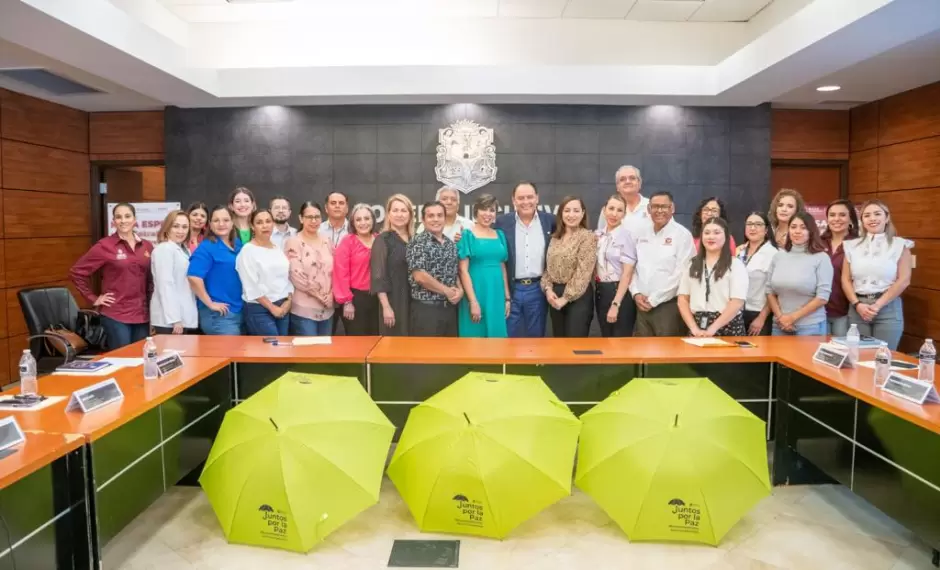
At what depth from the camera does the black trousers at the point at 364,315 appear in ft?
15.8

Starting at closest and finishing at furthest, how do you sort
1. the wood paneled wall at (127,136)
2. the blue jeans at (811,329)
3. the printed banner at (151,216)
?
the blue jeans at (811,329) < the printed banner at (151,216) < the wood paneled wall at (127,136)

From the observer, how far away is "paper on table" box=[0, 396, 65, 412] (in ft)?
8.07

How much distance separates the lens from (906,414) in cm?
240

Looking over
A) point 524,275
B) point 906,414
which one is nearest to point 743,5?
point 524,275

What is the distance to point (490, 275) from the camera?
4598 mm

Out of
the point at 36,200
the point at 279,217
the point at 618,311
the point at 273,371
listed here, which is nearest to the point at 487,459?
the point at 273,371

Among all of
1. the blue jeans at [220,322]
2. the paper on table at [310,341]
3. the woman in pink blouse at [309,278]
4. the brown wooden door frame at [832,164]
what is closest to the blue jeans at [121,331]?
the blue jeans at [220,322]

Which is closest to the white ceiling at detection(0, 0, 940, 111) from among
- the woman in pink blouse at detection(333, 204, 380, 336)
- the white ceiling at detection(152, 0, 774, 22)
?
the white ceiling at detection(152, 0, 774, 22)

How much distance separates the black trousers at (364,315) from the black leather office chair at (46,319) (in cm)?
204

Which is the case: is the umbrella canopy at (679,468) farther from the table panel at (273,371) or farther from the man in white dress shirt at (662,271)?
the man in white dress shirt at (662,271)

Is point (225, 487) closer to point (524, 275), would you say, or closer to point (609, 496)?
point (609, 496)

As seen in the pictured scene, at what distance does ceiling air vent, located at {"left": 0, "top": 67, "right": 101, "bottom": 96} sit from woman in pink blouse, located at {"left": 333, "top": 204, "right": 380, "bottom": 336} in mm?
3476

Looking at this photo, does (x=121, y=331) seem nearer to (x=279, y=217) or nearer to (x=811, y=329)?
(x=279, y=217)

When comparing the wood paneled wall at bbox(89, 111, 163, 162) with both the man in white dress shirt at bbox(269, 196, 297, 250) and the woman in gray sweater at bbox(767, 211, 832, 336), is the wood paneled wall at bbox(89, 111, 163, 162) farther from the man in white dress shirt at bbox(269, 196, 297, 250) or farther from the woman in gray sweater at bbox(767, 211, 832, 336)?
the woman in gray sweater at bbox(767, 211, 832, 336)
